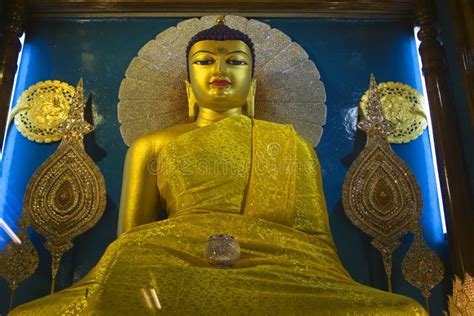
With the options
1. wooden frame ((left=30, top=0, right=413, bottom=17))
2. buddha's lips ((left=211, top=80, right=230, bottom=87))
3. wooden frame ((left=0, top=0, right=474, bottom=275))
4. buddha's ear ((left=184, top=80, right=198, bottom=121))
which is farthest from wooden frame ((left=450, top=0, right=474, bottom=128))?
buddha's ear ((left=184, top=80, right=198, bottom=121))

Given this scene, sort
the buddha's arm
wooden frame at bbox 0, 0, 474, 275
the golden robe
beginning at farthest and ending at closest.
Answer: wooden frame at bbox 0, 0, 474, 275
the buddha's arm
the golden robe

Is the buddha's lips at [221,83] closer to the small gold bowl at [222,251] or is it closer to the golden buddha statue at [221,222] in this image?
the golden buddha statue at [221,222]

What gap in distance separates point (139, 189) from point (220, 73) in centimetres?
62

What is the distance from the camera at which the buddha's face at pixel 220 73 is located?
2.89m

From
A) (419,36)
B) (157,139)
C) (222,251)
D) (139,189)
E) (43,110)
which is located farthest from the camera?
(419,36)

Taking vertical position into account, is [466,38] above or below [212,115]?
above

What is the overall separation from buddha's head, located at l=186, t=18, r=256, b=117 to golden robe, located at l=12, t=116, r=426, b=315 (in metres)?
0.18

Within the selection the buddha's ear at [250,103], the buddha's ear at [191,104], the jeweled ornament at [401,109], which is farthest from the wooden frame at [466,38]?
the buddha's ear at [191,104]

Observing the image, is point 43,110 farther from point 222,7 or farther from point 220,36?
point 222,7

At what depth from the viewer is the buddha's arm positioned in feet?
8.70

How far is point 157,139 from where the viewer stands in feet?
9.25

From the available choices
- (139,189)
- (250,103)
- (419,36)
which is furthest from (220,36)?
(419,36)

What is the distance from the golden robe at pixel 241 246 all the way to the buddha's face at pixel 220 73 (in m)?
0.17

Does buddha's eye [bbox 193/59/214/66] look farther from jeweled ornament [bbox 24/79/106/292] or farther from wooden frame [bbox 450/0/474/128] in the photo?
wooden frame [bbox 450/0/474/128]
